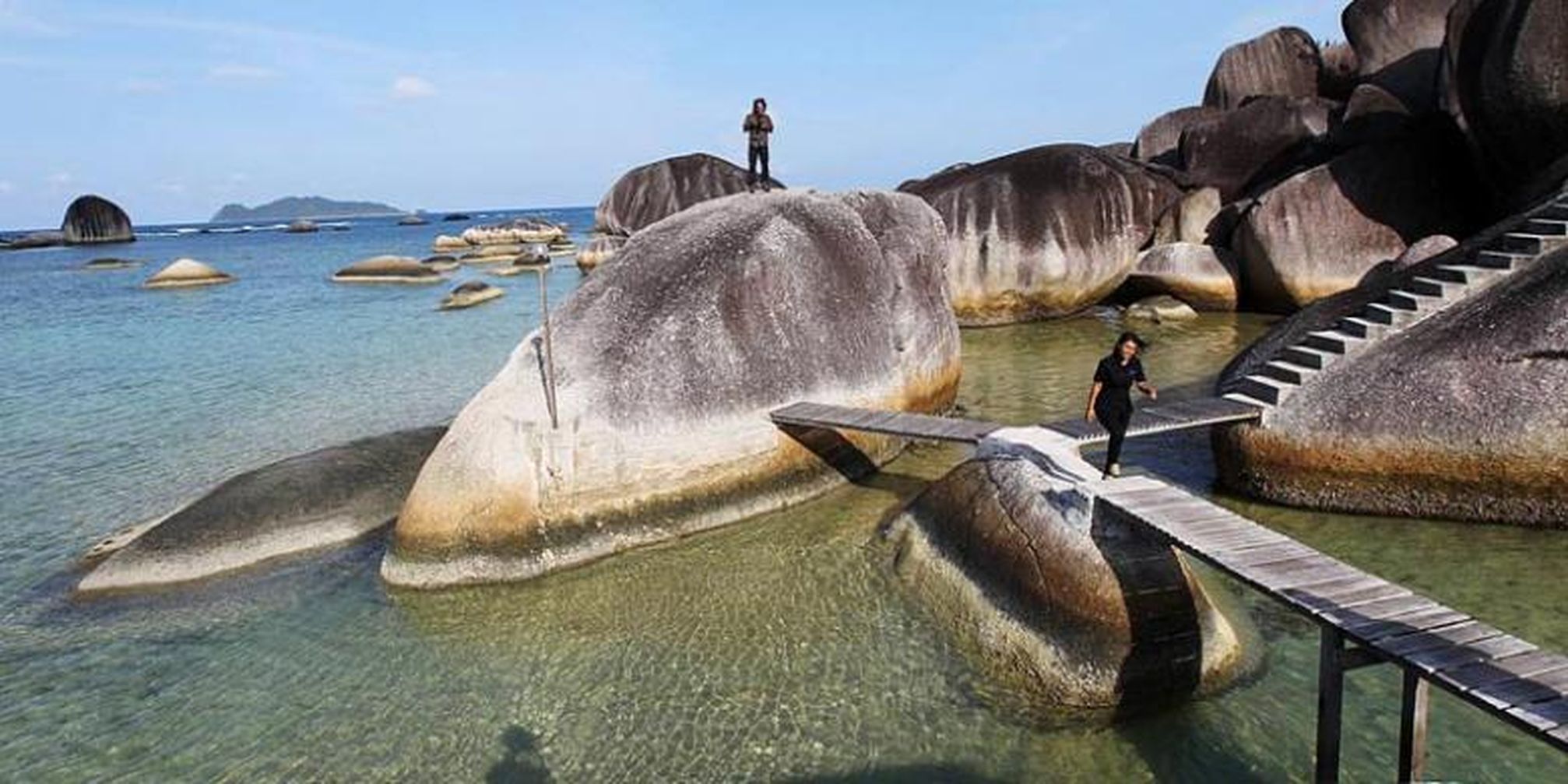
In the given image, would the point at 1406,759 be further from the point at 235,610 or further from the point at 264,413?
the point at 264,413

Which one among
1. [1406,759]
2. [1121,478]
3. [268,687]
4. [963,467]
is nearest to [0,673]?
[268,687]

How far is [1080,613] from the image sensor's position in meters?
6.88

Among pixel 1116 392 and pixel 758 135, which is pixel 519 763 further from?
pixel 758 135

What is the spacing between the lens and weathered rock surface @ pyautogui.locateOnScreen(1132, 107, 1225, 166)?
92.0 ft

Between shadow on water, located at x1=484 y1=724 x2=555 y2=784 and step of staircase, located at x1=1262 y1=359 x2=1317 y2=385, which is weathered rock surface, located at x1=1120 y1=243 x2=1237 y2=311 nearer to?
step of staircase, located at x1=1262 y1=359 x2=1317 y2=385

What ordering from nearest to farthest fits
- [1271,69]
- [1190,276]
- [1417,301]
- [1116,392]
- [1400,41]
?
1. [1116,392]
2. [1417,301]
3. [1190,276]
4. [1400,41]
5. [1271,69]

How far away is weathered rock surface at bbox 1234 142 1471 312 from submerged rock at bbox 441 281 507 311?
25.2 metres

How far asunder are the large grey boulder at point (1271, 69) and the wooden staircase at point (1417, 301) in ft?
61.3

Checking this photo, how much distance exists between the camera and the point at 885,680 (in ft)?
23.9

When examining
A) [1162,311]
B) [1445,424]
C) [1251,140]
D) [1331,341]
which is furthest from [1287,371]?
[1251,140]

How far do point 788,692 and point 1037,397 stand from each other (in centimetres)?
967

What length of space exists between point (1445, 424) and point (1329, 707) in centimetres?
512

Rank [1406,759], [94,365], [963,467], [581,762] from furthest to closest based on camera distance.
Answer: [94,365], [963,467], [581,762], [1406,759]

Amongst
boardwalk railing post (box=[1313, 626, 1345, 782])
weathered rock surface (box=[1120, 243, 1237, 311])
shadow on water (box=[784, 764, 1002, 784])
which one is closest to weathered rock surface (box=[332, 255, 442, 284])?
weathered rock surface (box=[1120, 243, 1237, 311])
